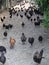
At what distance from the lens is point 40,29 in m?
14.4

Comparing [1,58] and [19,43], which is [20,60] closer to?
[1,58]

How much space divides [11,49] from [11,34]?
9.64ft

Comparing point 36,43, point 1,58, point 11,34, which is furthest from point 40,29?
point 1,58

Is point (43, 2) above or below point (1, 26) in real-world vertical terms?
above

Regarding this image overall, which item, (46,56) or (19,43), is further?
(19,43)

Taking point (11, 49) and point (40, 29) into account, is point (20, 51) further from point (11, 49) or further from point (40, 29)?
point (40, 29)

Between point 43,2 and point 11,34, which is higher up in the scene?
point 43,2

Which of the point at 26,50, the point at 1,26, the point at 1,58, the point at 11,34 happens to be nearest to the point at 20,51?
the point at 26,50

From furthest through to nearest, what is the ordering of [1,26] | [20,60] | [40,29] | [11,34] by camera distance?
[1,26], [40,29], [11,34], [20,60]

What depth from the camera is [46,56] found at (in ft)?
31.0

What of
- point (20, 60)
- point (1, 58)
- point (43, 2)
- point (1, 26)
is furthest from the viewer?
point (1, 26)

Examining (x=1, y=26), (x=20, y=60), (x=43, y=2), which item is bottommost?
(x=1, y=26)

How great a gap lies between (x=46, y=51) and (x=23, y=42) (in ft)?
4.93

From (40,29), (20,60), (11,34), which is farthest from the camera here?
(40,29)
